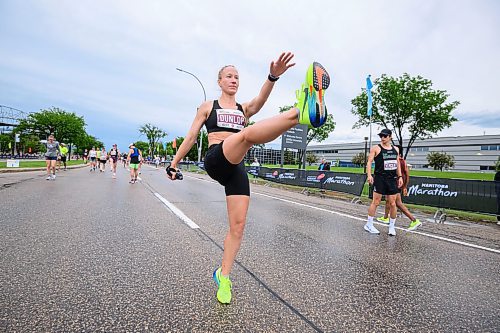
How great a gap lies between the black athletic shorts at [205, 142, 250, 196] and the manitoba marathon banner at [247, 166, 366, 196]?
9.72 m

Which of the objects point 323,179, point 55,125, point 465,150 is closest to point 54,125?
point 55,125

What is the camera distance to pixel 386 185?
203 inches

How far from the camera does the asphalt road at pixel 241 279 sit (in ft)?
6.26

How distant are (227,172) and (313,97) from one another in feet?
2.75

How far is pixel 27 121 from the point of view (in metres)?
47.4

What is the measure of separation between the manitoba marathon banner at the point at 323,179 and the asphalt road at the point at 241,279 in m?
6.34

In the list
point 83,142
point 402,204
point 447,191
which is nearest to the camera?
point 402,204

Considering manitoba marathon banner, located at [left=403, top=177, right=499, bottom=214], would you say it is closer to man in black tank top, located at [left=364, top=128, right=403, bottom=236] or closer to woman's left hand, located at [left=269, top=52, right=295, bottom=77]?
man in black tank top, located at [left=364, top=128, right=403, bottom=236]

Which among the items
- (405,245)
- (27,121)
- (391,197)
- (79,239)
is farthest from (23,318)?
(27,121)

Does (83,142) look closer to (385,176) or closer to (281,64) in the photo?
(385,176)

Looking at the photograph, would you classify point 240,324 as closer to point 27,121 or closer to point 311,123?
point 311,123

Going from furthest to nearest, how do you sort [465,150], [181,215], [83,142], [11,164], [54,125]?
[465,150] → [83,142] → [54,125] → [11,164] → [181,215]

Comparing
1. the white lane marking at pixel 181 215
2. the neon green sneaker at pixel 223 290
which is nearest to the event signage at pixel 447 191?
the white lane marking at pixel 181 215

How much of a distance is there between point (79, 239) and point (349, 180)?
33.7ft
